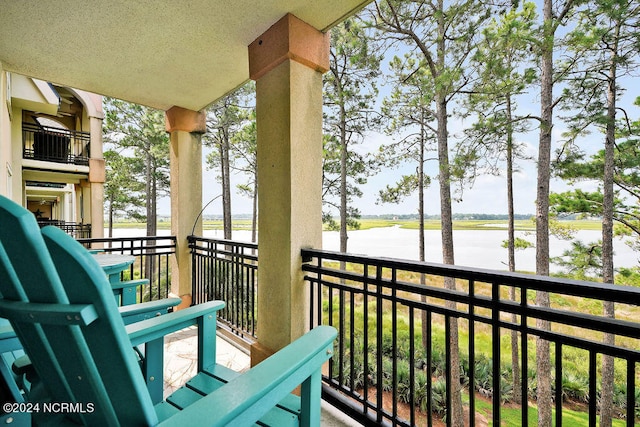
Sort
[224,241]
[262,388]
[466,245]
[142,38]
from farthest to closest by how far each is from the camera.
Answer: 1. [466,245]
2. [224,241]
3. [142,38]
4. [262,388]

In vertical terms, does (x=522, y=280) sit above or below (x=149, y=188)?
below

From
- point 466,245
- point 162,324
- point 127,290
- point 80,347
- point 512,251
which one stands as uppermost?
point 80,347

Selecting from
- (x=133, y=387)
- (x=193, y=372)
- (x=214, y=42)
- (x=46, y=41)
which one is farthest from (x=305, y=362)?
(x=46, y=41)

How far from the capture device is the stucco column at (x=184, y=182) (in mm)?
3592

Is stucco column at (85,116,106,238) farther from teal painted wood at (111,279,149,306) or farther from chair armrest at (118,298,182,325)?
chair armrest at (118,298,182,325)

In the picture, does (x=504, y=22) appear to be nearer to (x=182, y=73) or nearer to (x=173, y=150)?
(x=182, y=73)

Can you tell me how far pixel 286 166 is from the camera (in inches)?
76.3

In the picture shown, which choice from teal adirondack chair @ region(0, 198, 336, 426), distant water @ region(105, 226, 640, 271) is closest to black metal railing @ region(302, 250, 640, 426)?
teal adirondack chair @ region(0, 198, 336, 426)

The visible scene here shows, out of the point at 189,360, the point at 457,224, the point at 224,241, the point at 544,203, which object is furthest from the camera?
the point at 457,224

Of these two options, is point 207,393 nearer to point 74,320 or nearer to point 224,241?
point 74,320

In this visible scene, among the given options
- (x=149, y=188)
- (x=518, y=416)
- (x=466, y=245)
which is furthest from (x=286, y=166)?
(x=149, y=188)

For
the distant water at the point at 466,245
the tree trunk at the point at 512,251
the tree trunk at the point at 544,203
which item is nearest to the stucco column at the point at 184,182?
the distant water at the point at 466,245

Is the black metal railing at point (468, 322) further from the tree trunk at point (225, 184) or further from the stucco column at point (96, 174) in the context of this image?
the tree trunk at point (225, 184)

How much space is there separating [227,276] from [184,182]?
4.82 ft
